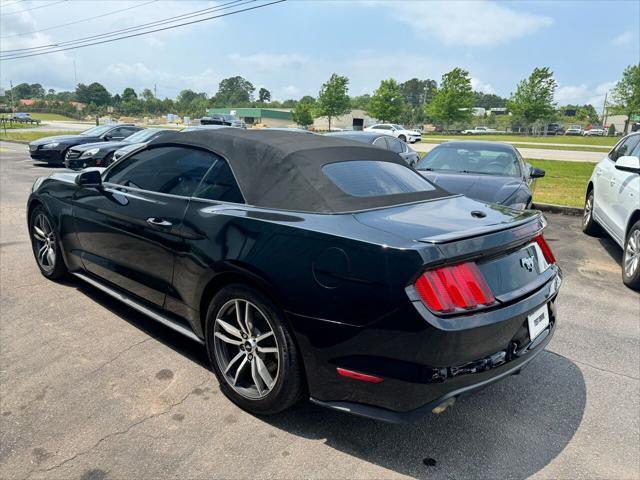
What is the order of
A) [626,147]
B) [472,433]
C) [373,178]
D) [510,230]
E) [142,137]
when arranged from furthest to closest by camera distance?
[142,137] → [626,147] → [373,178] → [472,433] → [510,230]

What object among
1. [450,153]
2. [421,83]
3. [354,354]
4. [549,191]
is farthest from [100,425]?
[421,83]

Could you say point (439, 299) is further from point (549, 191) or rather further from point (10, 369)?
point (549, 191)

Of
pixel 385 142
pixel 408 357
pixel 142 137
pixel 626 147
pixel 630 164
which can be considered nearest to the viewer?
pixel 408 357

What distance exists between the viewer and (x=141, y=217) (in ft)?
11.1

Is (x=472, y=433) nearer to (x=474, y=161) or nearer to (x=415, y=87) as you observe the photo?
(x=474, y=161)

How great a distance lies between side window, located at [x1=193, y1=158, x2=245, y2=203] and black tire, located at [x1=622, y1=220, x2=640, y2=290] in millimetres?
4581

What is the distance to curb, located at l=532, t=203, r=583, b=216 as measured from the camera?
363 inches

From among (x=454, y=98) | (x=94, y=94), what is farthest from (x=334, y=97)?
(x=94, y=94)

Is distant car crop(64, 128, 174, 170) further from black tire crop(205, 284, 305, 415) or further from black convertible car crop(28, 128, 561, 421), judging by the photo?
black tire crop(205, 284, 305, 415)

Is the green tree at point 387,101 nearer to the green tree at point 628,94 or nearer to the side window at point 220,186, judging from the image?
the green tree at point 628,94

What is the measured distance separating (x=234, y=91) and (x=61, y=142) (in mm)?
175099

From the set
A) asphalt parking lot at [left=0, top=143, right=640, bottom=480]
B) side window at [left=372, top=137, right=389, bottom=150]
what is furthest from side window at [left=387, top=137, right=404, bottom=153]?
asphalt parking lot at [left=0, top=143, right=640, bottom=480]

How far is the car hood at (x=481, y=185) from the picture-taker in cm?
614

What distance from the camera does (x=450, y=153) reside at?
801 cm
